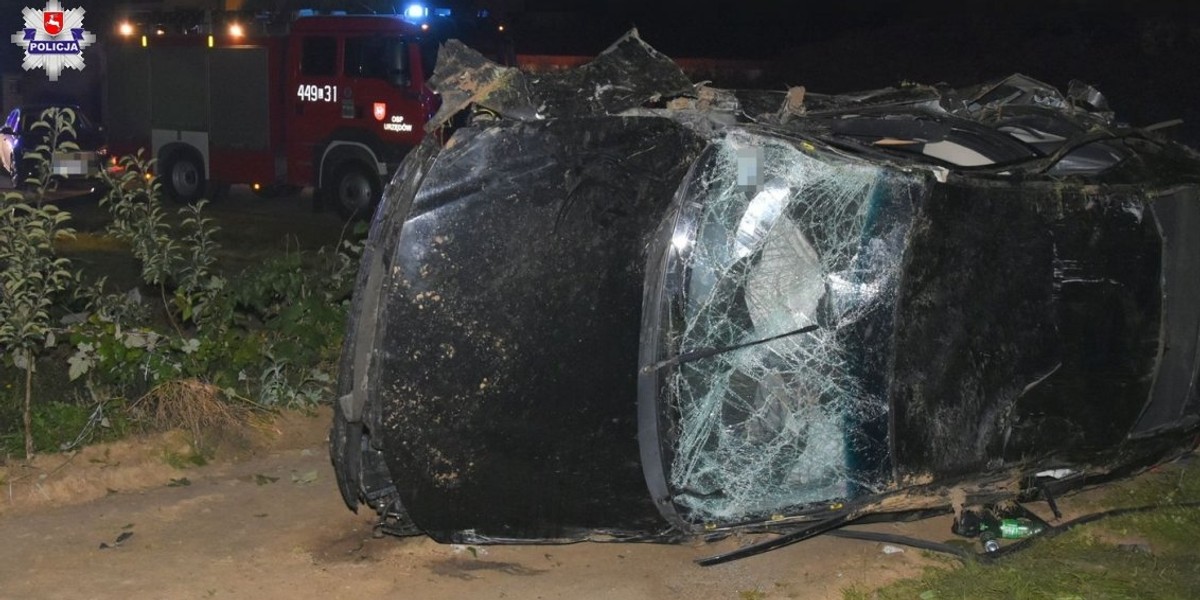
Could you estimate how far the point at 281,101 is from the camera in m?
15.9

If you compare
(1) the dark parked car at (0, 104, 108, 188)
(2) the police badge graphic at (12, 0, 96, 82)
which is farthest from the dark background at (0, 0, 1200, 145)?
(1) the dark parked car at (0, 104, 108, 188)

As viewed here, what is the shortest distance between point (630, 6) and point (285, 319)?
2918 cm

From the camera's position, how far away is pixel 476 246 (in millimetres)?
3854

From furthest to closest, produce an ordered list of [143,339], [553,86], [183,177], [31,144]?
1. [31,144]
2. [183,177]
3. [143,339]
4. [553,86]

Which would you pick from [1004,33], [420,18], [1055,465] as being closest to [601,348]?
[1055,465]

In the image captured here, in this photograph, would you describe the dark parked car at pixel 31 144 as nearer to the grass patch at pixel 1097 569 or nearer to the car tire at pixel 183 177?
the car tire at pixel 183 177

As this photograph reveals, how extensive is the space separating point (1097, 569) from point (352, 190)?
39.9 ft

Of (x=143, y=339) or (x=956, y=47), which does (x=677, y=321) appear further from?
(x=956, y=47)

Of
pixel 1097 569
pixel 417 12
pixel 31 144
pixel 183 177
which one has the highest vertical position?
pixel 417 12

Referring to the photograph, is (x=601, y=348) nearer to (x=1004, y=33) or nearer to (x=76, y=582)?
(x=76, y=582)

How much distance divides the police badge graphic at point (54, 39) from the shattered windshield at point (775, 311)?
95.2ft

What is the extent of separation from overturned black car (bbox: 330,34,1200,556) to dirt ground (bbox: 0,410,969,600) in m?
0.27

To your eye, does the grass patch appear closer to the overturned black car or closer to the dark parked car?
the overturned black car

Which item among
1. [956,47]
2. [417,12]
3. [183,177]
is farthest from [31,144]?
[956,47]
